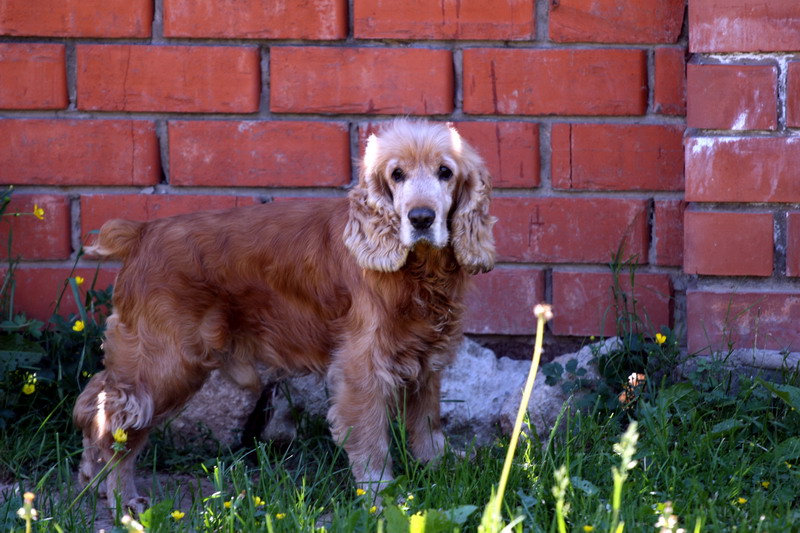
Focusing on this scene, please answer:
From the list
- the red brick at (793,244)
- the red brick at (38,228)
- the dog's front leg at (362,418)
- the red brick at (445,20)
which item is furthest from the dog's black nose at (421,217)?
the red brick at (38,228)

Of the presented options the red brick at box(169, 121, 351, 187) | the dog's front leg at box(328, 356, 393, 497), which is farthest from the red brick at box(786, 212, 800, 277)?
the red brick at box(169, 121, 351, 187)

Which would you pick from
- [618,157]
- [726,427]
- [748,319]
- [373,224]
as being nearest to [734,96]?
[618,157]

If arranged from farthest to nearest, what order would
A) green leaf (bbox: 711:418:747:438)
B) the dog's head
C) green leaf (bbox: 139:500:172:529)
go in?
the dog's head
green leaf (bbox: 711:418:747:438)
green leaf (bbox: 139:500:172:529)

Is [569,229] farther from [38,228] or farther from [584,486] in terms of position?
[38,228]

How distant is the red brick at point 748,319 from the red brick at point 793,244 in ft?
0.22

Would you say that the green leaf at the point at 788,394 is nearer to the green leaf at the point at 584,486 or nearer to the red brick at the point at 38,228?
the green leaf at the point at 584,486

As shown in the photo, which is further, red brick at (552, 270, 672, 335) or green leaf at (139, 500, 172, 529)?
red brick at (552, 270, 672, 335)

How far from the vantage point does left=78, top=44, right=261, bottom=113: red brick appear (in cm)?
323

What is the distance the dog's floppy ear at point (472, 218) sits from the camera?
2691 mm

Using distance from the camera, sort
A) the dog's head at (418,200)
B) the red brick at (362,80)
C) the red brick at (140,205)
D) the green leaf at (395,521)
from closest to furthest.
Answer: the green leaf at (395,521), the dog's head at (418,200), the red brick at (362,80), the red brick at (140,205)

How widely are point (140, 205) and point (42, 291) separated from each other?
474mm

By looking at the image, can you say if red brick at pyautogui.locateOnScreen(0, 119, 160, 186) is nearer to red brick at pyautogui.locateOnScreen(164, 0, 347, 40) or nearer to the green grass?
red brick at pyautogui.locateOnScreen(164, 0, 347, 40)

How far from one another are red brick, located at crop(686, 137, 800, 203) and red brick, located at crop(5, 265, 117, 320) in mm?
2077

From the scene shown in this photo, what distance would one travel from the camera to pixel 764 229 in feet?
9.55
